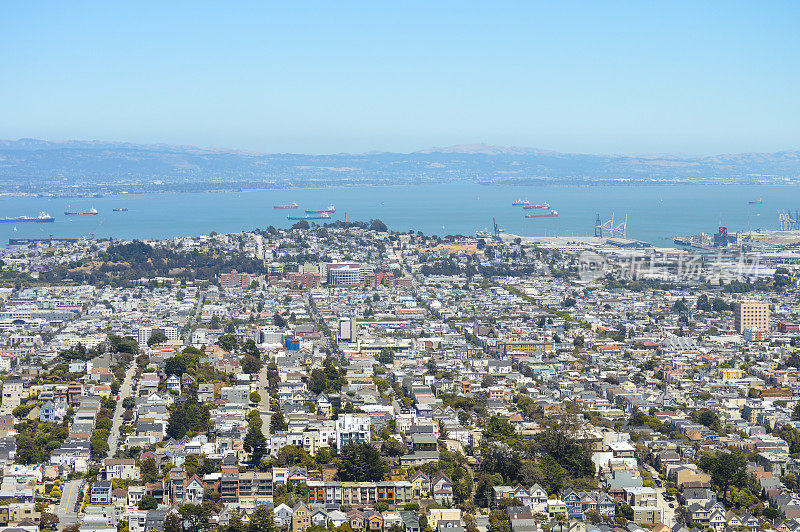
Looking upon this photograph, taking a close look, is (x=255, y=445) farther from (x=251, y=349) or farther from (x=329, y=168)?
(x=329, y=168)

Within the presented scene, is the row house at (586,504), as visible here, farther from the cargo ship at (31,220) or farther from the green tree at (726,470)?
the cargo ship at (31,220)

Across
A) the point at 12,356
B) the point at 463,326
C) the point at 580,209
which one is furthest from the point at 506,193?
the point at 12,356

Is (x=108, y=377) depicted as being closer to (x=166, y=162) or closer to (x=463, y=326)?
(x=463, y=326)

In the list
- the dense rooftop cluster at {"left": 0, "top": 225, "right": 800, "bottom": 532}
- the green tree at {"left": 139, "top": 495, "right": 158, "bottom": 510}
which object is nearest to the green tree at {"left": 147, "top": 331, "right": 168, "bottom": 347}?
the dense rooftop cluster at {"left": 0, "top": 225, "right": 800, "bottom": 532}

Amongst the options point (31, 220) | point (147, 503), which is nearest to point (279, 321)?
point (147, 503)

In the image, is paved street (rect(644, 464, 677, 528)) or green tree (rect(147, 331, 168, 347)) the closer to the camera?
paved street (rect(644, 464, 677, 528))

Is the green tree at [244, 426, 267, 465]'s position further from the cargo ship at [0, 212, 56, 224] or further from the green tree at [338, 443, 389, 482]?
the cargo ship at [0, 212, 56, 224]

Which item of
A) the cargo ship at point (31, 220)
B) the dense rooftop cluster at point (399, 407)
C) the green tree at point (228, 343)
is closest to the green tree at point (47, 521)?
the dense rooftop cluster at point (399, 407)
